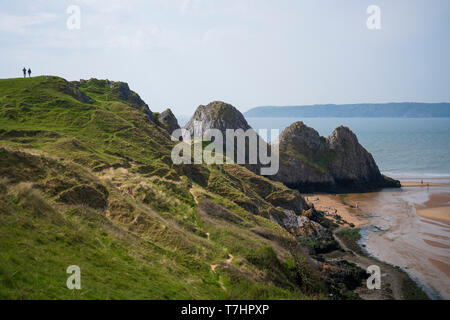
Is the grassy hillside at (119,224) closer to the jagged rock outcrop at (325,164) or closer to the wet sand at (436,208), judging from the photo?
the wet sand at (436,208)

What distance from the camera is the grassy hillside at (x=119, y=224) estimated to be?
12.8 meters

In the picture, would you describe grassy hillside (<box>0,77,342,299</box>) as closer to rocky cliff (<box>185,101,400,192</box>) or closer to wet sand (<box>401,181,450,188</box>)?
rocky cliff (<box>185,101,400,192</box>)

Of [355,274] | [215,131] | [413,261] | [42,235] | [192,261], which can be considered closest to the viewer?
[42,235]

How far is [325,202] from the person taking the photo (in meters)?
64.9

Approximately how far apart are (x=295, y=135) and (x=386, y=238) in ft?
145

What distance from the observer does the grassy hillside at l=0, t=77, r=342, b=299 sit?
42.0ft

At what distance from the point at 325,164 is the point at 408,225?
3206cm

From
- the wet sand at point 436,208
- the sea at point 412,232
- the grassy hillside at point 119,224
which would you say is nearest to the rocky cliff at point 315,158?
the sea at point 412,232

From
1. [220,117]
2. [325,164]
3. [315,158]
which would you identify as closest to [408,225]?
[325,164]

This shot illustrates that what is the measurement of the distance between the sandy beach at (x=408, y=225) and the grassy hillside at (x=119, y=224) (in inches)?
486

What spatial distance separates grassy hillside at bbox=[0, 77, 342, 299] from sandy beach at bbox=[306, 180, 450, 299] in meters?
12.3

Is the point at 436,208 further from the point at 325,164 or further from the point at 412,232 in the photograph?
the point at 325,164
